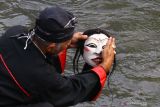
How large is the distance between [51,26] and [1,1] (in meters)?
5.26

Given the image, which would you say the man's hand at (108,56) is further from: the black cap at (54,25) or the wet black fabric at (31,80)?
the black cap at (54,25)

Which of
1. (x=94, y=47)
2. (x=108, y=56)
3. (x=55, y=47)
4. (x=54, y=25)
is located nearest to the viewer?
(x=54, y=25)

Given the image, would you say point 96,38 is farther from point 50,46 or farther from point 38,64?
point 38,64

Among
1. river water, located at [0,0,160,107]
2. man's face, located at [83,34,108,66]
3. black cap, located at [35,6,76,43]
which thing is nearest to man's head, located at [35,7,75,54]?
black cap, located at [35,6,76,43]

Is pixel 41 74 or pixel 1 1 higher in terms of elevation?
pixel 41 74

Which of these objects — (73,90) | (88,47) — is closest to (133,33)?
(88,47)

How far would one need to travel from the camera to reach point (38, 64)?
4352 millimetres

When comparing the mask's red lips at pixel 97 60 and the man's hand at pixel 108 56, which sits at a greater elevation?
the man's hand at pixel 108 56

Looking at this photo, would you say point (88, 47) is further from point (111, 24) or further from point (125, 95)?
point (111, 24)

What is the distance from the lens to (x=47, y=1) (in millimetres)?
9477

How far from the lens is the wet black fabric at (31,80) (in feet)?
14.3

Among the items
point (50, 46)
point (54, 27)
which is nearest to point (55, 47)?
point (50, 46)

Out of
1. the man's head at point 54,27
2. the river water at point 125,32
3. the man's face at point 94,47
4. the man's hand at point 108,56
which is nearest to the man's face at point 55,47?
the man's head at point 54,27

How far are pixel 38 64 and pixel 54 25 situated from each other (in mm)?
342
